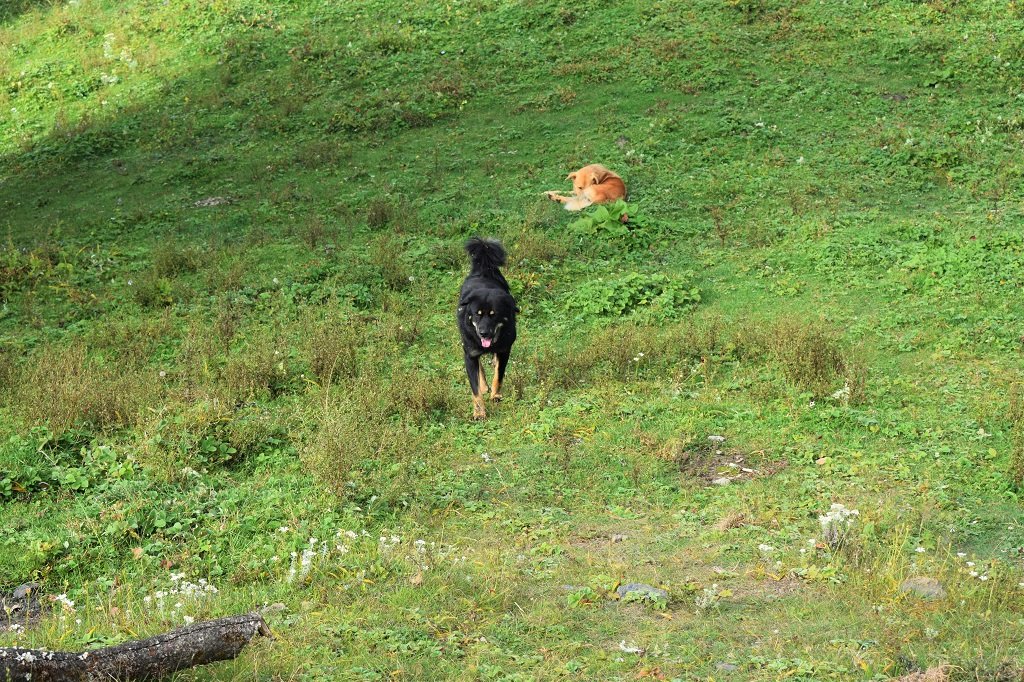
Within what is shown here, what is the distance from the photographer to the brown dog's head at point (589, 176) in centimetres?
1491

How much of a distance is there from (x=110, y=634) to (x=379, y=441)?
3306 millimetres

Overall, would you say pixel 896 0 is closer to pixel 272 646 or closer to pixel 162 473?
pixel 162 473

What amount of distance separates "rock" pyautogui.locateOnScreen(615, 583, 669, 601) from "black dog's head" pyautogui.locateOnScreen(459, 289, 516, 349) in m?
3.68

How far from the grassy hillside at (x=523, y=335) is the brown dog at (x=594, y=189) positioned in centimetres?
45

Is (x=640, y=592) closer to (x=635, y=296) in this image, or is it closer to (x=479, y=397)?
(x=479, y=397)

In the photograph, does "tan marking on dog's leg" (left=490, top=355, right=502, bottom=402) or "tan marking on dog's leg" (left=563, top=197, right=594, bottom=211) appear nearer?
"tan marking on dog's leg" (left=490, top=355, right=502, bottom=402)

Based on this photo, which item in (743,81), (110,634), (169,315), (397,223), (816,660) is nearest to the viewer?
(816,660)

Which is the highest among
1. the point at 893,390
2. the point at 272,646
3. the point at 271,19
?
the point at 271,19

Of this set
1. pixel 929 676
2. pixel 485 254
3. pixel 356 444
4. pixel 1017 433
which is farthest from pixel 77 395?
pixel 1017 433

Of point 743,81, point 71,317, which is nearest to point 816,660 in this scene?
point 71,317

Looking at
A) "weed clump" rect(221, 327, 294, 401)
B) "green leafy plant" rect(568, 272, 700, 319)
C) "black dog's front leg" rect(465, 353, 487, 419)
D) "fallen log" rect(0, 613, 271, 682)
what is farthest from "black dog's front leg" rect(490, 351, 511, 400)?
"fallen log" rect(0, 613, 271, 682)

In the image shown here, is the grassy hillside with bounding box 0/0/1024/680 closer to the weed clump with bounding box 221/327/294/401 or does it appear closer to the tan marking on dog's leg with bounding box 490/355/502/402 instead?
the weed clump with bounding box 221/327/294/401

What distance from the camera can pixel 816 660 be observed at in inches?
205

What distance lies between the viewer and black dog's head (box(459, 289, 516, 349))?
9.47 meters
